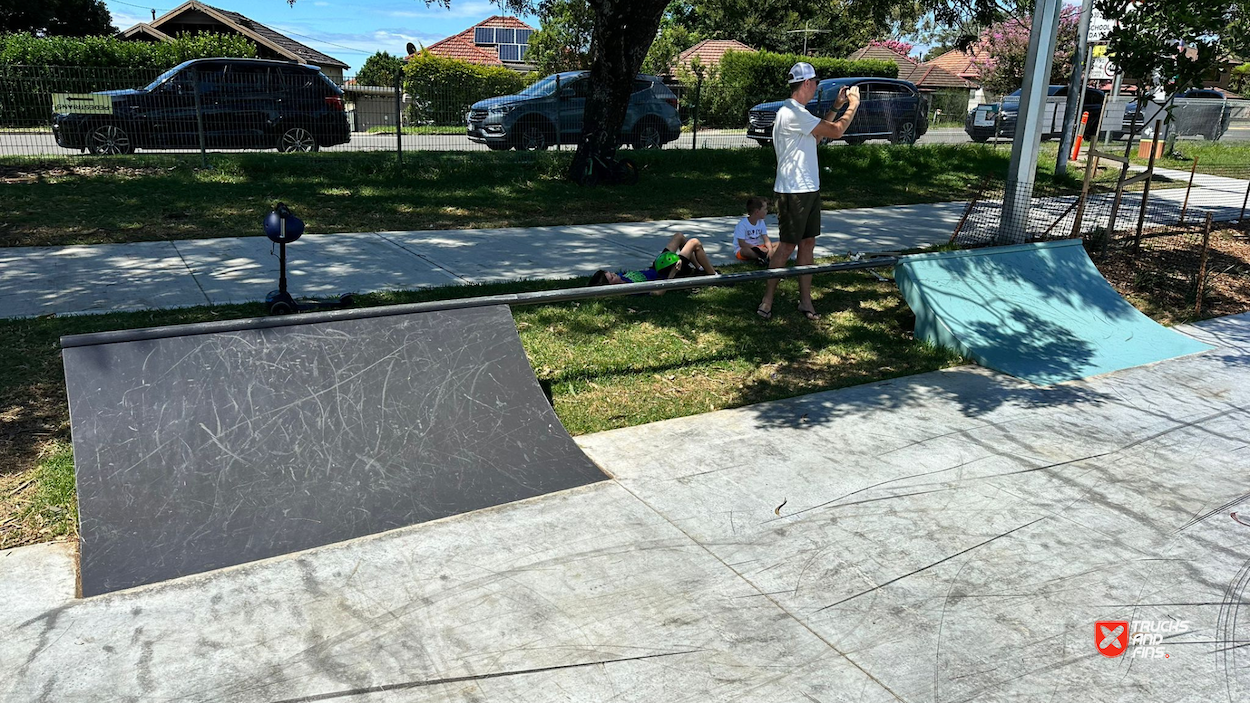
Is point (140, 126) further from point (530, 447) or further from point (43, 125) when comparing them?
point (530, 447)

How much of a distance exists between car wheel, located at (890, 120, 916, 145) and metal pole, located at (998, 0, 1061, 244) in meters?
12.5

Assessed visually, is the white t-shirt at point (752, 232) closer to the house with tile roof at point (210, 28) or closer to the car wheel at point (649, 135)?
the car wheel at point (649, 135)

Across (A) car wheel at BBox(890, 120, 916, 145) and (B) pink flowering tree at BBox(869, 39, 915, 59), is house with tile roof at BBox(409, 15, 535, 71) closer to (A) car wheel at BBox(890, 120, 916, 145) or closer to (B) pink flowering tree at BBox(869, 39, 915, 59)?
(B) pink flowering tree at BBox(869, 39, 915, 59)

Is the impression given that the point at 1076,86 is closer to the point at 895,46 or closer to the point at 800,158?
the point at 800,158

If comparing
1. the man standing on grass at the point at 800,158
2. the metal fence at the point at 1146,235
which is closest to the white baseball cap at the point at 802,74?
the man standing on grass at the point at 800,158

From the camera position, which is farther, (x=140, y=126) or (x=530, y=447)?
(x=140, y=126)

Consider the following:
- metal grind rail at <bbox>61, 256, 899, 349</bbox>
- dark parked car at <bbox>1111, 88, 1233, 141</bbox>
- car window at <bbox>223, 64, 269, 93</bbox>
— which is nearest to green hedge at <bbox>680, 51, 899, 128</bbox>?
dark parked car at <bbox>1111, 88, 1233, 141</bbox>

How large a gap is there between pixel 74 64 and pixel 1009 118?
27474mm

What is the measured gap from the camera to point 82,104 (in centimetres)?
1313

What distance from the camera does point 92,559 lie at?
340 cm

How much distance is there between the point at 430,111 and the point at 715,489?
12.7 m

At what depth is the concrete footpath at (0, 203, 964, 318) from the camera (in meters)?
6.69

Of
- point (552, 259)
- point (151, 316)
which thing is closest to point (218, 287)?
point (151, 316)

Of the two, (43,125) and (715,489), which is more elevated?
(43,125)
